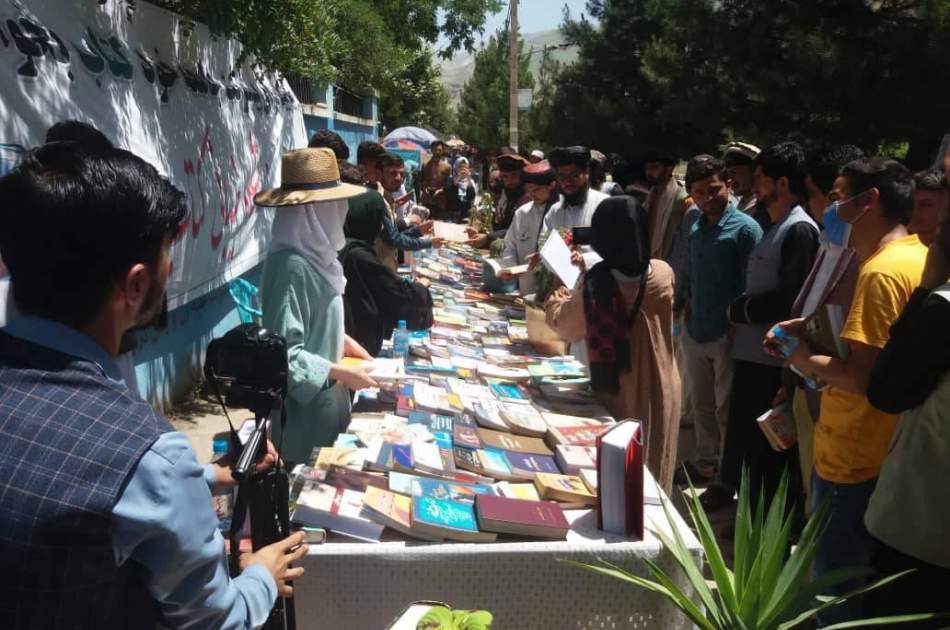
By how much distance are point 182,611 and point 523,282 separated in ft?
13.6

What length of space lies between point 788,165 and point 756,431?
48.8 inches

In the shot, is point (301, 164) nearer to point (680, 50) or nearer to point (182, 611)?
point (182, 611)

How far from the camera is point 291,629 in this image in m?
1.50

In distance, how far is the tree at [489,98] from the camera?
39.4 metres

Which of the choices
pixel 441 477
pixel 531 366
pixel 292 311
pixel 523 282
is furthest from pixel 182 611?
pixel 523 282

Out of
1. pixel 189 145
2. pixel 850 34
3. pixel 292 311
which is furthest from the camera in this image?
pixel 850 34

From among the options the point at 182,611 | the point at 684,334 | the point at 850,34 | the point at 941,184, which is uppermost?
the point at 850,34

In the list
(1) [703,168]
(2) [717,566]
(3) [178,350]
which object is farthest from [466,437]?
(3) [178,350]

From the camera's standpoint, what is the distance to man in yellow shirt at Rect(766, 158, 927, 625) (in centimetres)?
201

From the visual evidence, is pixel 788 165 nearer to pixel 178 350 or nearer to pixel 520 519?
pixel 520 519

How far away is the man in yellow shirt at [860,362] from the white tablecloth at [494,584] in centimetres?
53

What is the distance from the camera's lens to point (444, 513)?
1.88 metres

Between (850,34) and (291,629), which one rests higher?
(850,34)

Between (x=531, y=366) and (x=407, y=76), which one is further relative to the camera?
(x=407, y=76)
